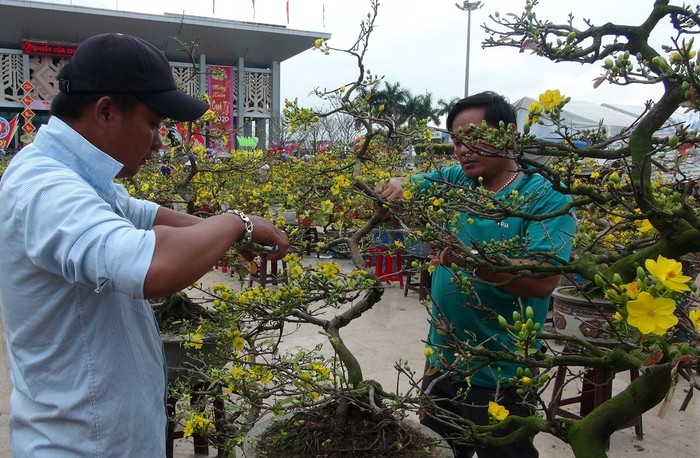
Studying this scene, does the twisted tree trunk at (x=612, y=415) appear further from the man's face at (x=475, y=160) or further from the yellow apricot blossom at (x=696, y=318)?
the man's face at (x=475, y=160)

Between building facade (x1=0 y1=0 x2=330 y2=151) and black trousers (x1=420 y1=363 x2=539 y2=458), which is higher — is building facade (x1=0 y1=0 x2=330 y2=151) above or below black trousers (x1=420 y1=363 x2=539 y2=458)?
above

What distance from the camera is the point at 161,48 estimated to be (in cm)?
2803

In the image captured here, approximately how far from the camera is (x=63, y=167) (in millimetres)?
1116

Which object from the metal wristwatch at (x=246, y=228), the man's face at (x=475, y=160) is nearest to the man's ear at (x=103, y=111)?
the metal wristwatch at (x=246, y=228)

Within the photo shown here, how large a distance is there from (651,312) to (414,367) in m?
3.81

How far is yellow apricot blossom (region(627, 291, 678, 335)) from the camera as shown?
0.81m

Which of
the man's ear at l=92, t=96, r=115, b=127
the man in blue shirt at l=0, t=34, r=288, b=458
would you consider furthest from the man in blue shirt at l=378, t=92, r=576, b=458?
the man's ear at l=92, t=96, r=115, b=127

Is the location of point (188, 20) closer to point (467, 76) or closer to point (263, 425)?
point (467, 76)

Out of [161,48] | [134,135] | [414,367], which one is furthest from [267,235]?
[161,48]

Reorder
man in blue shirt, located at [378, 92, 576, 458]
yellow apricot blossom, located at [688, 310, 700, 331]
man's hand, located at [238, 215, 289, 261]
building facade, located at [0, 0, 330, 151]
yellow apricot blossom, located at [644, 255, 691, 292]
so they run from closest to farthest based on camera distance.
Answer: yellow apricot blossom, located at [644, 255, 691, 292], yellow apricot blossom, located at [688, 310, 700, 331], man's hand, located at [238, 215, 289, 261], man in blue shirt, located at [378, 92, 576, 458], building facade, located at [0, 0, 330, 151]

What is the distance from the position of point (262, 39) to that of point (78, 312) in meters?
30.6

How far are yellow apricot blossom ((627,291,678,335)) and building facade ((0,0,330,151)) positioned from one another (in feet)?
76.6

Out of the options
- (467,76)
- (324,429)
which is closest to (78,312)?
(324,429)

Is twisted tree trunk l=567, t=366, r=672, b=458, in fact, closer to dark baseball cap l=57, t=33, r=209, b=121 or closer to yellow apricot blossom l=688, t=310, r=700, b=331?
yellow apricot blossom l=688, t=310, r=700, b=331
